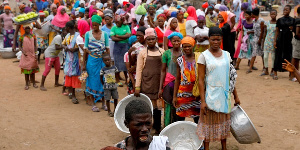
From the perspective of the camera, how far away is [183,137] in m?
5.03

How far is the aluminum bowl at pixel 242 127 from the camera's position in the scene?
485 cm

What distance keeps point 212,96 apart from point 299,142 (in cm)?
190

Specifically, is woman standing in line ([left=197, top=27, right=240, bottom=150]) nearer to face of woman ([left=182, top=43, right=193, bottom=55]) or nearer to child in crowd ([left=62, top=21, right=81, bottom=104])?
face of woman ([left=182, top=43, right=193, bottom=55])

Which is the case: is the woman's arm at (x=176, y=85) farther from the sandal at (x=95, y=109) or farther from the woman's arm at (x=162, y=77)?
the sandal at (x=95, y=109)

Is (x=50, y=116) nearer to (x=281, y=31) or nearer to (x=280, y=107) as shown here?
(x=280, y=107)

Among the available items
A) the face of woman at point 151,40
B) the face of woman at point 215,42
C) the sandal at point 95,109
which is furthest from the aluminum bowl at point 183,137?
the sandal at point 95,109

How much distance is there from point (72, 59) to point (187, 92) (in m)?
3.56

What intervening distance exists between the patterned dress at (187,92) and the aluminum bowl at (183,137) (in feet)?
0.61

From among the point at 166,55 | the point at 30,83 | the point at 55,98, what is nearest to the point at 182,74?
the point at 166,55

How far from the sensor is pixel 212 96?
457 cm

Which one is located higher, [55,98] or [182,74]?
[182,74]

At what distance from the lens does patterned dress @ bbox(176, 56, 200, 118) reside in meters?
4.93

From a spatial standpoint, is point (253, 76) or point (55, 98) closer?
point (55, 98)

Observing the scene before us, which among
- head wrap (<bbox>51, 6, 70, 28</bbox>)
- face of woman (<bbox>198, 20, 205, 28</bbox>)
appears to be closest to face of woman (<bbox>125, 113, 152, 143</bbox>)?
face of woman (<bbox>198, 20, 205, 28</bbox>)
